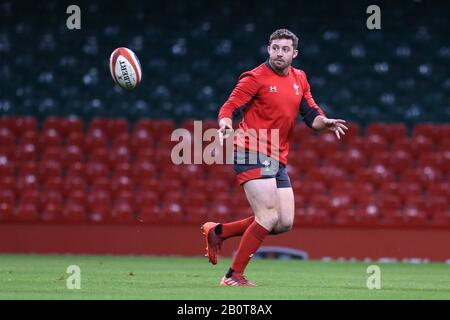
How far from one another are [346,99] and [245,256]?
A: 9648 mm

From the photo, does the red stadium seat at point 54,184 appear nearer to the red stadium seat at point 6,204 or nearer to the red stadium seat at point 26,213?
the red stadium seat at point 26,213

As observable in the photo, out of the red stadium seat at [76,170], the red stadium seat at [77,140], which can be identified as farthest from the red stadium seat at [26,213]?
the red stadium seat at [77,140]

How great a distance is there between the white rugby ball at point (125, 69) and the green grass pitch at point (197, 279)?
1848 mm

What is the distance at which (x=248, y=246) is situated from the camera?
26.3 ft

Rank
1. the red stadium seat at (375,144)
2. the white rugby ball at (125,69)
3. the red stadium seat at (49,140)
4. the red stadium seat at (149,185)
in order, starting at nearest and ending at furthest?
1. the white rugby ball at (125,69)
2. the red stadium seat at (149,185)
3. the red stadium seat at (49,140)
4. the red stadium seat at (375,144)

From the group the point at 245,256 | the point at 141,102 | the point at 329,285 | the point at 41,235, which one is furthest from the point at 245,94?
the point at 141,102

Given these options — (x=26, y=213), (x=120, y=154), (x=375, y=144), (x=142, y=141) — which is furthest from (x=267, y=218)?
(x=375, y=144)

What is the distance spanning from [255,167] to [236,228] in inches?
28.0

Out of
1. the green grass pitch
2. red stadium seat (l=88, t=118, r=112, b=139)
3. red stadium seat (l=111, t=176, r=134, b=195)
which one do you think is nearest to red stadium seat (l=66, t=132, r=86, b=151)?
red stadium seat (l=88, t=118, r=112, b=139)

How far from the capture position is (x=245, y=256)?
8008 millimetres

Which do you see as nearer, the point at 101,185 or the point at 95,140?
the point at 101,185

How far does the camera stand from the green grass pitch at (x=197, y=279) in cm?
738

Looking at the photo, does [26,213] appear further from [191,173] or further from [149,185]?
→ [191,173]
